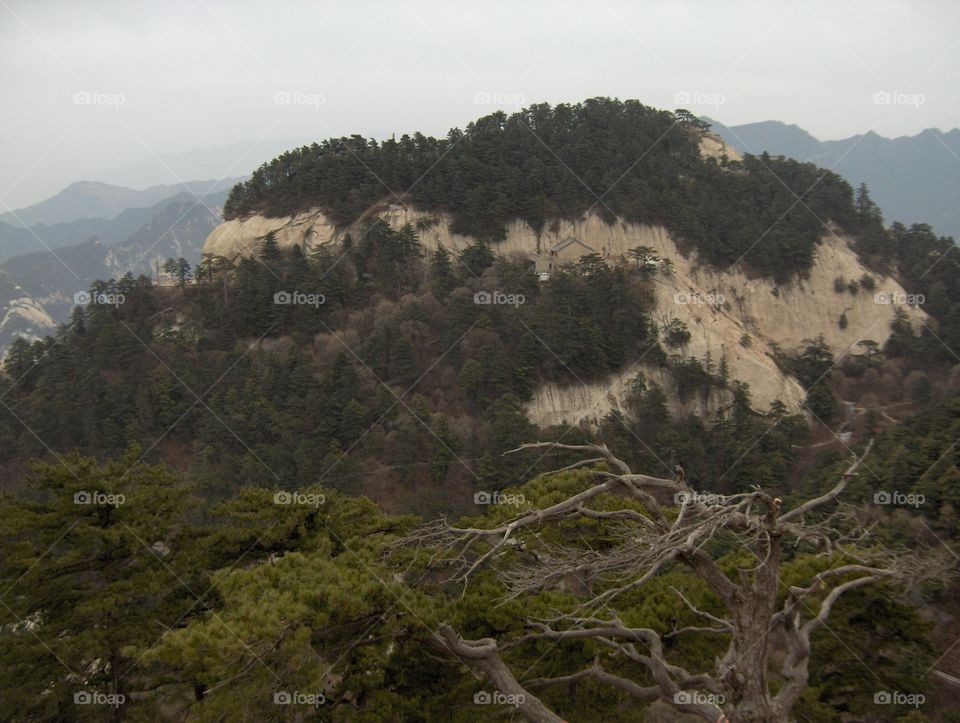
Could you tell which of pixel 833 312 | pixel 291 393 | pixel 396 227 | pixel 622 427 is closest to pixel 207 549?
pixel 291 393

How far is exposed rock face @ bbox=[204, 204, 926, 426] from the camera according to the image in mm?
39562

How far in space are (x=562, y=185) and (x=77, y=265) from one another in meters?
131

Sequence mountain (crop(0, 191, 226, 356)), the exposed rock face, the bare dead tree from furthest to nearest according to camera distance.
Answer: mountain (crop(0, 191, 226, 356)) → the exposed rock face → the bare dead tree

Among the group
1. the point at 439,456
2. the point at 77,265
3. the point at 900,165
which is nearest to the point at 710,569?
the point at 439,456

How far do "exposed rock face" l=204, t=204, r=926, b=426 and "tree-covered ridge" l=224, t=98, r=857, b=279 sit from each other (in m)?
0.98

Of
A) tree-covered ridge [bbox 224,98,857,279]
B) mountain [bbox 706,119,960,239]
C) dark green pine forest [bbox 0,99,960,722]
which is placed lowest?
dark green pine forest [bbox 0,99,960,722]

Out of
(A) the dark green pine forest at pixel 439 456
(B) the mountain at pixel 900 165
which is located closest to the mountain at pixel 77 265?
(A) the dark green pine forest at pixel 439 456

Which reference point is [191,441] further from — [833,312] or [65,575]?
[833,312]

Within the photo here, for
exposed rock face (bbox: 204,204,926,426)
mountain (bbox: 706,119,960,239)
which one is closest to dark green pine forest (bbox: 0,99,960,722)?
exposed rock face (bbox: 204,204,926,426)

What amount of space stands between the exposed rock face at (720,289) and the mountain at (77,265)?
7377cm

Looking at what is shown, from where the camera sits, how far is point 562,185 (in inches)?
1730

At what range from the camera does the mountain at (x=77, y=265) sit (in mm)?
113125

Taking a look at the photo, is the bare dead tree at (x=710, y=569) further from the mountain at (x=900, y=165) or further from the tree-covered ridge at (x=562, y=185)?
the mountain at (x=900, y=165)

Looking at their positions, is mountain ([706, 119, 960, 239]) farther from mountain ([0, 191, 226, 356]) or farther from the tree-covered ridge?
mountain ([0, 191, 226, 356])
